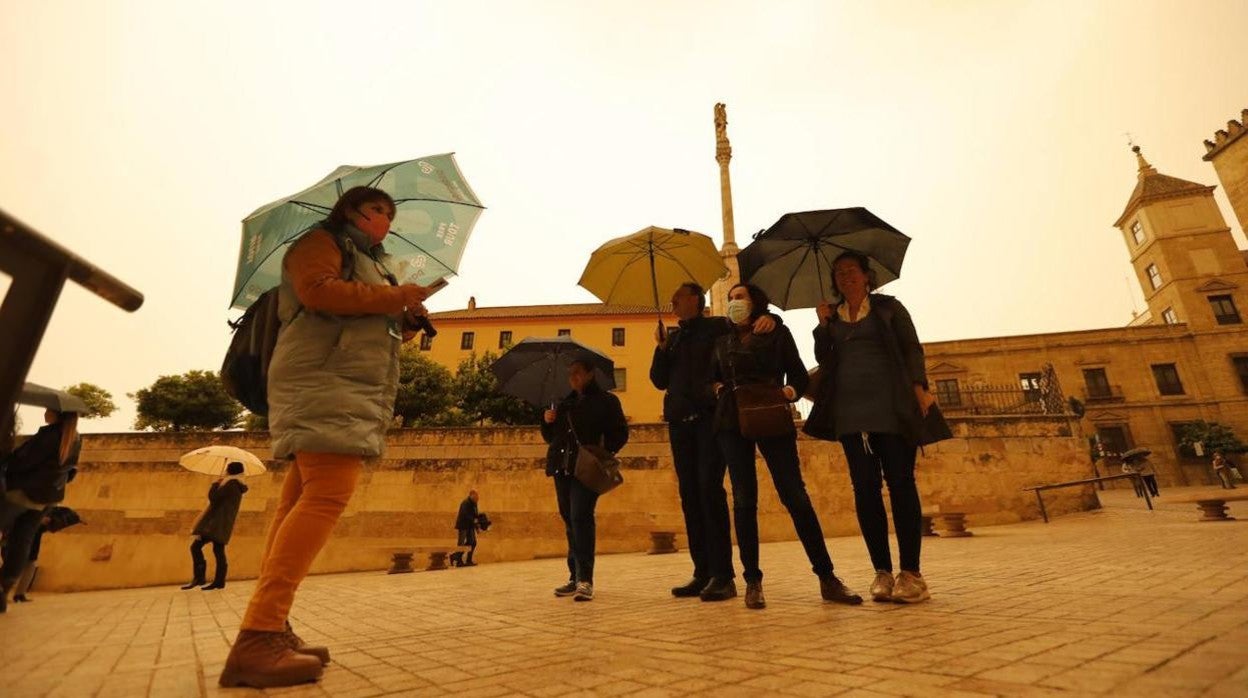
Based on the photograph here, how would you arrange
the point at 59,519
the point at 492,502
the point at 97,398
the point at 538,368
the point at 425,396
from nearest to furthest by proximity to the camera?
the point at 538,368, the point at 59,519, the point at 492,502, the point at 425,396, the point at 97,398

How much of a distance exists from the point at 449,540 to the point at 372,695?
13.1 m

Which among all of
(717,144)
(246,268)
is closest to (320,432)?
(246,268)

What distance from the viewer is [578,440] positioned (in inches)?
199

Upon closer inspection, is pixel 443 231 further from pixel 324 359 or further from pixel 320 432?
pixel 320 432

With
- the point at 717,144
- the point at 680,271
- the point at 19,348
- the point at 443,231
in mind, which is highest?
the point at 717,144

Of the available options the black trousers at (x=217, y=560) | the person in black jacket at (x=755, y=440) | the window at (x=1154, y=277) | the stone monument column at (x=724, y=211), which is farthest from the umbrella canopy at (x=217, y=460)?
the window at (x=1154, y=277)

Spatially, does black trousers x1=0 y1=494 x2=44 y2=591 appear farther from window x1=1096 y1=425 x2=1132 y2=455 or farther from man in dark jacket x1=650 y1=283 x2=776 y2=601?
window x1=1096 y1=425 x2=1132 y2=455

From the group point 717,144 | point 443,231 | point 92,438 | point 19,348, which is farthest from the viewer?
point 717,144

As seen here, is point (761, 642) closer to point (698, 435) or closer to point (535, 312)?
point (698, 435)

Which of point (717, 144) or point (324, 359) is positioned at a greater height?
point (717, 144)

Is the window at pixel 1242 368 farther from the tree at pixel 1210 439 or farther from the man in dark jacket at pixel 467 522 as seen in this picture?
the man in dark jacket at pixel 467 522

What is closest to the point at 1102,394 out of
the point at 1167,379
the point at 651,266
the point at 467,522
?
the point at 1167,379

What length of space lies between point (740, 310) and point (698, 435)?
1051mm

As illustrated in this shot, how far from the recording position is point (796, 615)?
3.12 m
